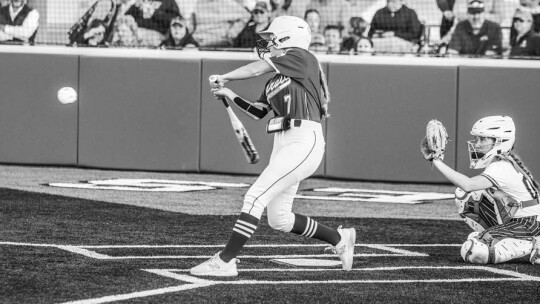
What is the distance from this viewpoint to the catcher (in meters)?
8.55

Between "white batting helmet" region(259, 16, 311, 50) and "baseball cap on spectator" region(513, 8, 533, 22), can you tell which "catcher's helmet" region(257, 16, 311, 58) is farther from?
"baseball cap on spectator" region(513, 8, 533, 22)

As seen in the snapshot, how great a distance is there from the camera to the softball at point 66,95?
15.4 m

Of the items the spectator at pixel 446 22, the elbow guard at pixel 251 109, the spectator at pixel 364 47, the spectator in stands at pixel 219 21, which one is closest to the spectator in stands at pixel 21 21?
the spectator in stands at pixel 219 21

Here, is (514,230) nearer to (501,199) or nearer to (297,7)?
(501,199)

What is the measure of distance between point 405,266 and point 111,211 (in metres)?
4.04

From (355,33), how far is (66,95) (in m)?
4.11

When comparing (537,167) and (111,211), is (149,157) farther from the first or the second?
(537,167)

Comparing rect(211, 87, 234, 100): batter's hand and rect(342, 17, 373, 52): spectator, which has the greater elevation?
rect(342, 17, 373, 52): spectator

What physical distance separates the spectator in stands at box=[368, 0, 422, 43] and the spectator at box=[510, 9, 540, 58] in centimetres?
128

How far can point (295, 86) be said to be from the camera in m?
7.96

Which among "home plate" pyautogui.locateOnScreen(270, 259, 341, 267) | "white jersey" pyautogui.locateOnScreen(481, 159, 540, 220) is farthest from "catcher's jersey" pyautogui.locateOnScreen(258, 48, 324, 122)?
"white jersey" pyautogui.locateOnScreen(481, 159, 540, 220)

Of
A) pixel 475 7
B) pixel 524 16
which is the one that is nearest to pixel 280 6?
pixel 475 7

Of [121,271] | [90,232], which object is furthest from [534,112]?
[121,271]

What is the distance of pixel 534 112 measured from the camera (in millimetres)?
14641
